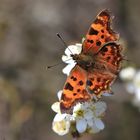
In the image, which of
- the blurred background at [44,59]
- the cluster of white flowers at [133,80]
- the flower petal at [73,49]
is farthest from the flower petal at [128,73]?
the flower petal at [73,49]

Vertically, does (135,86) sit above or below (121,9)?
below

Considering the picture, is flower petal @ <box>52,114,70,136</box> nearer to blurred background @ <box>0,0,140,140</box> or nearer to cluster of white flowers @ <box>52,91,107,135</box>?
cluster of white flowers @ <box>52,91,107,135</box>

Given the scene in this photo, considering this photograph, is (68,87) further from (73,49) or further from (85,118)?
(73,49)

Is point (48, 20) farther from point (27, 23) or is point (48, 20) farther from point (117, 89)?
point (117, 89)

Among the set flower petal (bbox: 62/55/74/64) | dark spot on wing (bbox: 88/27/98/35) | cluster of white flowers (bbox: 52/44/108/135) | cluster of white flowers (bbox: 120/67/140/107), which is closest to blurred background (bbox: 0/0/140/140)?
cluster of white flowers (bbox: 120/67/140/107)

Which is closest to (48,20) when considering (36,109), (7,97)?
(36,109)

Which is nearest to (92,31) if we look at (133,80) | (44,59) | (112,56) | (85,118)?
(112,56)

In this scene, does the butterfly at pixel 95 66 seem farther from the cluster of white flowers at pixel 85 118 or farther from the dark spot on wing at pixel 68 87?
the cluster of white flowers at pixel 85 118
